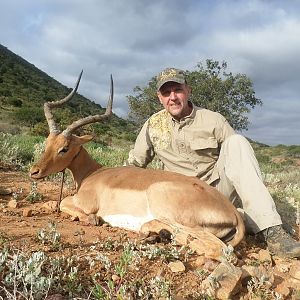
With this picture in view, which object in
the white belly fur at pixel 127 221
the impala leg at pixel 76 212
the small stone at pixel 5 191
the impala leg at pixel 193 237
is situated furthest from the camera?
the small stone at pixel 5 191

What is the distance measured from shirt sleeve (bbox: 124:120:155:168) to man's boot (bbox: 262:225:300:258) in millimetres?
2013

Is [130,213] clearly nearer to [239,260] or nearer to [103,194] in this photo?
[103,194]

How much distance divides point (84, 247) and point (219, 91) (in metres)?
21.4

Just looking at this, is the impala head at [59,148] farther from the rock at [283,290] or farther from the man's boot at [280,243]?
the rock at [283,290]

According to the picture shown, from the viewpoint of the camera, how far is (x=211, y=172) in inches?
219

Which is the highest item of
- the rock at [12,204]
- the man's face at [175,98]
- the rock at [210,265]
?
the man's face at [175,98]

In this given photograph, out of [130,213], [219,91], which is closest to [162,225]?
[130,213]

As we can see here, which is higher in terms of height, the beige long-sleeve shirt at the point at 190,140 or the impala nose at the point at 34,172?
the beige long-sleeve shirt at the point at 190,140

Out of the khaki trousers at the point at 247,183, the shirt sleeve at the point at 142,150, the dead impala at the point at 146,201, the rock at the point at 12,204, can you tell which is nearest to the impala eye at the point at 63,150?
the dead impala at the point at 146,201

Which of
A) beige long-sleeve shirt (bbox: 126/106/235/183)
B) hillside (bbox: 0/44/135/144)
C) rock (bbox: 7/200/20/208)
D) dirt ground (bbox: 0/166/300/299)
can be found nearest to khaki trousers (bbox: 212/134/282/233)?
dirt ground (bbox: 0/166/300/299)

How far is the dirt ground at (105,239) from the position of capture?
3.16 meters

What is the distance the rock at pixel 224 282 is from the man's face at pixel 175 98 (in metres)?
2.67

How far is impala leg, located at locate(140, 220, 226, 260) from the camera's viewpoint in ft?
12.4

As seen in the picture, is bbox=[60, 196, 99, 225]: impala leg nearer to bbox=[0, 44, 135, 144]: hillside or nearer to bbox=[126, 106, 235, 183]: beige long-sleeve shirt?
bbox=[126, 106, 235, 183]: beige long-sleeve shirt
